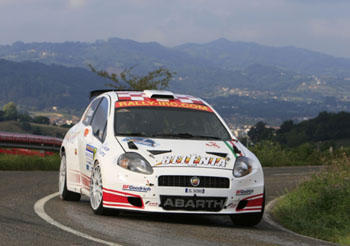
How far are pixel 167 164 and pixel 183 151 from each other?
34cm

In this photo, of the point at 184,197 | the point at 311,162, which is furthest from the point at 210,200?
the point at 311,162

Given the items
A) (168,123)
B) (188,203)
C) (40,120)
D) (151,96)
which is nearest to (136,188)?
(188,203)

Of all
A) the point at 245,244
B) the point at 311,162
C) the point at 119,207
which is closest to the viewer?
the point at 245,244

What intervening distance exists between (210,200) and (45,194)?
3.93m

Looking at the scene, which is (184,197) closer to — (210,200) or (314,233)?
(210,200)

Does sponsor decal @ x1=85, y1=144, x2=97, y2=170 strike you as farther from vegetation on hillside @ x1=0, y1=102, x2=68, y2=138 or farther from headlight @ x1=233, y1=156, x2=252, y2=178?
vegetation on hillside @ x1=0, y1=102, x2=68, y2=138

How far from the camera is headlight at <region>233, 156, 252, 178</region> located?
25.4 feet

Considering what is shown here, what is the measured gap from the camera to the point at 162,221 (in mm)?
7840

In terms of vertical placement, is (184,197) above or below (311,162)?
above

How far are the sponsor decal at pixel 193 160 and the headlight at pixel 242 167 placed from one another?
0.15m

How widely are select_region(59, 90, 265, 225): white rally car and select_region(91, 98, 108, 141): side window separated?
0.02 m

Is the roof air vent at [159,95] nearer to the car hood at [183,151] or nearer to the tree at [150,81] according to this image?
the car hood at [183,151]

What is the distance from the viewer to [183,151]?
7.84 meters

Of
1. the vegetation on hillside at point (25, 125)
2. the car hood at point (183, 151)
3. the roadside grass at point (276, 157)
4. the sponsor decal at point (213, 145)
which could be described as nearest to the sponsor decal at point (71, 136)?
the car hood at point (183, 151)
